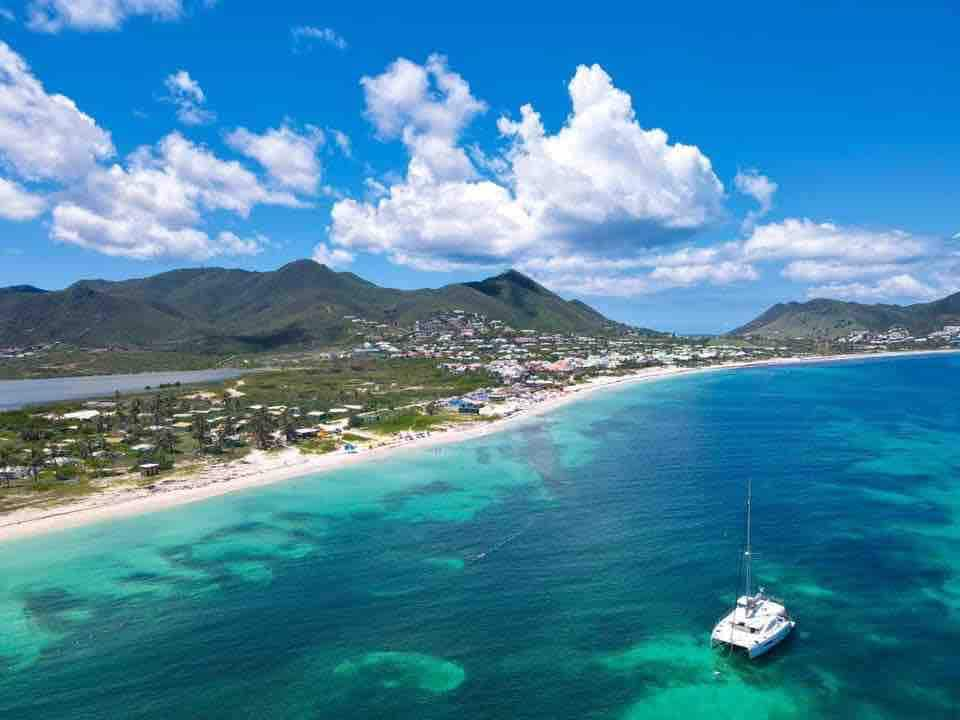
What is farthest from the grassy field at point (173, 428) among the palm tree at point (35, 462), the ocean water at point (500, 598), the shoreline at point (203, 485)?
the ocean water at point (500, 598)

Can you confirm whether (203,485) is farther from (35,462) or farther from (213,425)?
(213,425)

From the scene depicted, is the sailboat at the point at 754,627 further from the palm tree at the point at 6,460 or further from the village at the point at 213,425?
the palm tree at the point at 6,460

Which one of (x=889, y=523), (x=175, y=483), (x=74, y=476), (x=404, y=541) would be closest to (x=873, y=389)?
(x=889, y=523)

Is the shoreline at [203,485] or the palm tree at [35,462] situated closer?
the shoreline at [203,485]

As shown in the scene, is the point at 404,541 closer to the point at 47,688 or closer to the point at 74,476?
the point at 47,688

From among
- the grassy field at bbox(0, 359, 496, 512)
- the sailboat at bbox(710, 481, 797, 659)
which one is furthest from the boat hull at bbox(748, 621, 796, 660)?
the grassy field at bbox(0, 359, 496, 512)

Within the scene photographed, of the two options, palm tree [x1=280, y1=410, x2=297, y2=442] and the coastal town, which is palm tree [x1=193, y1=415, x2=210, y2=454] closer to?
the coastal town

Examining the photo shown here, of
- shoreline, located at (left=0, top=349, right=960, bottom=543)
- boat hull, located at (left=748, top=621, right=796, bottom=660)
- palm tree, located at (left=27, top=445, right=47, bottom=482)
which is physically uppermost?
palm tree, located at (left=27, top=445, right=47, bottom=482)
